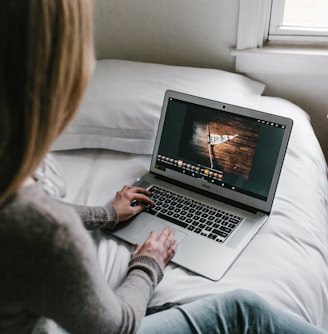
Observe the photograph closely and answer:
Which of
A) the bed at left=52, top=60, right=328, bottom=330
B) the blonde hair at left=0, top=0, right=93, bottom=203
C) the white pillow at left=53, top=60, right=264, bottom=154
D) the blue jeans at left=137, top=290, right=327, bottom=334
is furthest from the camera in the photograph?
the white pillow at left=53, top=60, right=264, bottom=154

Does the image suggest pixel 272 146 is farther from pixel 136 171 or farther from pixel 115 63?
pixel 115 63

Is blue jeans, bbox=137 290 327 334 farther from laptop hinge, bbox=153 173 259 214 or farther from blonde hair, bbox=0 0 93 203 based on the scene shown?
blonde hair, bbox=0 0 93 203

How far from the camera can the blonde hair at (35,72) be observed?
20.7 inches

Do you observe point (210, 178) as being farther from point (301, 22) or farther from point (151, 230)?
point (301, 22)

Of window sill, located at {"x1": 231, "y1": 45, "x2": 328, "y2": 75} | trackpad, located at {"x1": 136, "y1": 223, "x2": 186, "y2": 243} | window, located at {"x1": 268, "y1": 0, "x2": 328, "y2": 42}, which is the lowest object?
trackpad, located at {"x1": 136, "y1": 223, "x2": 186, "y2": 243}

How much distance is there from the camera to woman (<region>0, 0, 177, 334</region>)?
535 mm

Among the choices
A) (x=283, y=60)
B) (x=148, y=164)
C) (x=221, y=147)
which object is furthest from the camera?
(x=283, y=60)

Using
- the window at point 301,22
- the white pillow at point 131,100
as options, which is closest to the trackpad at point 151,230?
the white pillow at point 131,100

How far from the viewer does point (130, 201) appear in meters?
1.15

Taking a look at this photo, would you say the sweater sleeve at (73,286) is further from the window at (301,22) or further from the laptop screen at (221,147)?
the window at (301,22)

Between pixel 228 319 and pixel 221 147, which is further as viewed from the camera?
pixel 221 147

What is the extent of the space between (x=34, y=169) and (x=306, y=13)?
1364 millimetres

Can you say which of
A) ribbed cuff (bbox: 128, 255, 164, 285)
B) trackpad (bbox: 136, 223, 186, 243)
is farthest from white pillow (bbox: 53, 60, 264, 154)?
ribbed cuff (bbox: 128, 255, 164, 285)

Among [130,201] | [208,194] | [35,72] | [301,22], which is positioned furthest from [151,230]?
[301,22]
